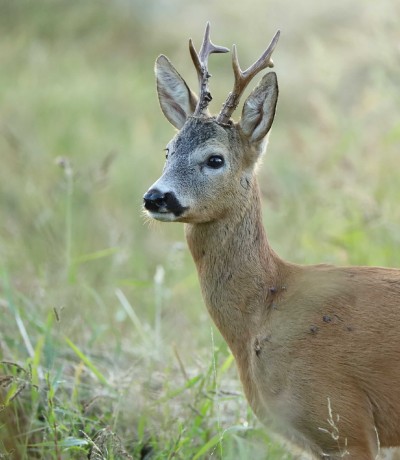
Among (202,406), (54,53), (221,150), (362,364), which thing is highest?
(54,53)

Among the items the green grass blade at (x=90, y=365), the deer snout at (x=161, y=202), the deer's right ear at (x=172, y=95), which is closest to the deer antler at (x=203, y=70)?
the deer's right ear at (x=172, y=95)

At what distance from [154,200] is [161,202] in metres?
0.04

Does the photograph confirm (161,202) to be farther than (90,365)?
No

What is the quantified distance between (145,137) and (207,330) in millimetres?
5819

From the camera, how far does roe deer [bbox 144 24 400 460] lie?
4344 millimetres

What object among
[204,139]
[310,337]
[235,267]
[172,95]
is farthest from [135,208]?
[310,337]

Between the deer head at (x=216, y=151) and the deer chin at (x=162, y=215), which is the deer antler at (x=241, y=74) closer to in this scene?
the deer head at (x=216, y=151)

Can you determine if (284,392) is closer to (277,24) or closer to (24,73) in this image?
(24,73)

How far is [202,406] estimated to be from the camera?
516 centimetres

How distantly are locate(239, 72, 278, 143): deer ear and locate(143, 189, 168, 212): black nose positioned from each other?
70 cm

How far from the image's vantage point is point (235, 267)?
16.2ft

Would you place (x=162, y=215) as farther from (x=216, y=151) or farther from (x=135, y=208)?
(x=135, y=208)

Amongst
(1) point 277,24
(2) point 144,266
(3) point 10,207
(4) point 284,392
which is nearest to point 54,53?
(1) point 277,24

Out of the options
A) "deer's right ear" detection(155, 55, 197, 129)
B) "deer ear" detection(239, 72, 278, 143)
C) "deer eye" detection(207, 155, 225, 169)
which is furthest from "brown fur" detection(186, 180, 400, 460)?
"deer's right ear" detection(155, 55, 197, 129)
